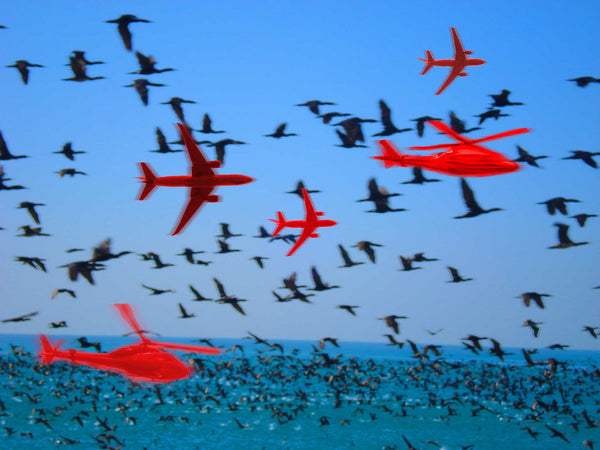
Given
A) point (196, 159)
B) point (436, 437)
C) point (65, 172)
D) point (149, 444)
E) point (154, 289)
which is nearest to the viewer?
point (196, 159)

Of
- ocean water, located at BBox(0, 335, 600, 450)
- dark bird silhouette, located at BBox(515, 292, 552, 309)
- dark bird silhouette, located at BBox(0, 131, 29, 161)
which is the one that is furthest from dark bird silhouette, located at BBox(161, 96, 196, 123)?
ocean water, located at BBox(0, 335, 600, 450)

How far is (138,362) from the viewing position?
11797 millimetres

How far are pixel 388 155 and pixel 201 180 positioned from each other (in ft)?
9.50

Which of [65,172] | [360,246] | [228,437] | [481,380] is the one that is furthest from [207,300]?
[481,380]

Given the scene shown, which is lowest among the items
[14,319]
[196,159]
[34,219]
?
[14,319]

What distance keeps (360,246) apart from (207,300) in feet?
18.2

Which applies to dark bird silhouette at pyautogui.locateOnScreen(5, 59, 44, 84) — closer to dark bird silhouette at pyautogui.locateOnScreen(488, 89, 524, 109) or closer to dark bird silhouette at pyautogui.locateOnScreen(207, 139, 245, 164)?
dark bird silhouette at pyautogui.locateOnScreen(207, 139, 245, 164)

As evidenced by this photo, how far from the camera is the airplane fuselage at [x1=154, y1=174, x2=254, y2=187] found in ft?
20.4

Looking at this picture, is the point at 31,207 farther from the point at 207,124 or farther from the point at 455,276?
the point at 455,276

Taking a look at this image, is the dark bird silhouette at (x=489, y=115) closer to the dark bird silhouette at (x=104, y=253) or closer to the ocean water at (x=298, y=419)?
the dark bird silhouette at (x=104, y=253)

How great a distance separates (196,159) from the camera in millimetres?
6129

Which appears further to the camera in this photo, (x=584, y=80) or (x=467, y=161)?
(x=584, y=80)

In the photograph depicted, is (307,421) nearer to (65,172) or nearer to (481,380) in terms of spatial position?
(481,380)

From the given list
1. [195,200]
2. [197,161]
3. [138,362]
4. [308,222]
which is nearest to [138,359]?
[138,362]
